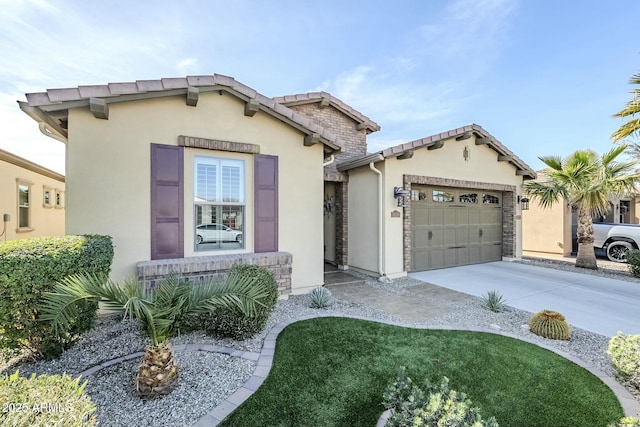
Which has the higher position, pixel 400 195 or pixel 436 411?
pixel 400 195

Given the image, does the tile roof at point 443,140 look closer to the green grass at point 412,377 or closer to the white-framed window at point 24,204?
the green grass at point 412,377

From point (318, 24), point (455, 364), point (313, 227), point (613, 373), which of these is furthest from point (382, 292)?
point (318, 24)

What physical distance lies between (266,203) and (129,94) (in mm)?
3643

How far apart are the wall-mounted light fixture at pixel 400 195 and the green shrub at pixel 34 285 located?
808 centimetres

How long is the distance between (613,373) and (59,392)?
6438 mm

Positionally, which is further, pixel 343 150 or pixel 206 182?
pixel 343 150

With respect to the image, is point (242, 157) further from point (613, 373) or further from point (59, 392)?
point (613, 373)

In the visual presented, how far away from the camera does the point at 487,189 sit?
12.3m

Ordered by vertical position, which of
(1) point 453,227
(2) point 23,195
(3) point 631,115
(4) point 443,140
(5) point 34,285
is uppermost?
(3) point 631,115

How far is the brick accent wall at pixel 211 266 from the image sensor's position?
5.98 m

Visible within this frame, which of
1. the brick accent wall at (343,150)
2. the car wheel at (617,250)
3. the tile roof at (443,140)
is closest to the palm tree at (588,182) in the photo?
the tile roof at (443,140)

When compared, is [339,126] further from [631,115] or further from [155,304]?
[155,304]

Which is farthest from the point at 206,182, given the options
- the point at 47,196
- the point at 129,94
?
the point at 47,196

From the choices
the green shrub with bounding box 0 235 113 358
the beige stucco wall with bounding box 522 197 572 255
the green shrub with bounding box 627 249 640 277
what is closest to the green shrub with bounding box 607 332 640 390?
the green shrub with bounding box 0 235 113 358
